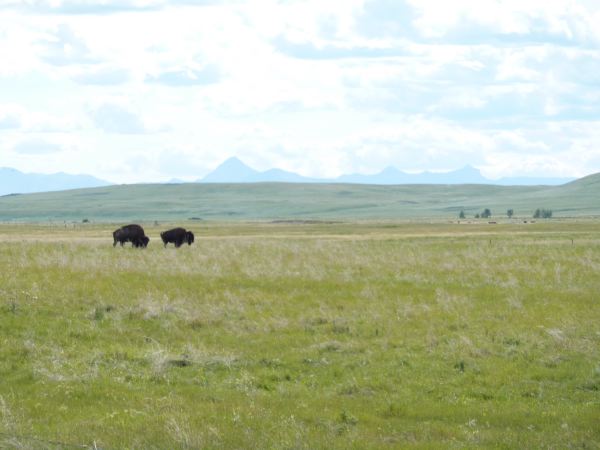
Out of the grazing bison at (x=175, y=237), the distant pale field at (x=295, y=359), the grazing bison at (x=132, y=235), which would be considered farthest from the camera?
the grazing bison at (x=175, y=237)

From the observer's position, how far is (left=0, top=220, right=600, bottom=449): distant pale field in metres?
11.2

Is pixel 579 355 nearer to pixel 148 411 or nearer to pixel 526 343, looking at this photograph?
pixel 526 343

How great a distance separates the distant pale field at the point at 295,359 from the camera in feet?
36.7

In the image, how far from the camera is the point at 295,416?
39.0ft

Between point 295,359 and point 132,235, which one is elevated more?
point 132,235

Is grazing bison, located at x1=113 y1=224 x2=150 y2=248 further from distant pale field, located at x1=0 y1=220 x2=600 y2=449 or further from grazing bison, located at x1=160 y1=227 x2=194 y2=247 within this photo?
distant pale field, located at x1=0 y1=220 x2=600 y2=449

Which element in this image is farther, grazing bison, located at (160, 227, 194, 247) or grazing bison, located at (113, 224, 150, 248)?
grazing bison, located at (160, 227, 194, 247)

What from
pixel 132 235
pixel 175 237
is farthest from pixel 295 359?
pixel 175 237

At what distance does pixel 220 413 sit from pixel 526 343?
7.09 m

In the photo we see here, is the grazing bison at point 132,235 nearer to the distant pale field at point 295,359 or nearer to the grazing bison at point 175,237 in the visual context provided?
the grazing bison at point 175,237

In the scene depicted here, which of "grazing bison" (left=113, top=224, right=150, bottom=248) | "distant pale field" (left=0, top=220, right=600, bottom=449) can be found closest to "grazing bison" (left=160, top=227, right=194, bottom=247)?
"grazing bison" (left=113, top=224, right=150, bottom=248)

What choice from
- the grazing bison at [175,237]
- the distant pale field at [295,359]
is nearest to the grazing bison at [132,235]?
the grazing bison at [175,237]

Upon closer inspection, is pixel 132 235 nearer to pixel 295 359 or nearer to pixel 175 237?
pixel 175 237

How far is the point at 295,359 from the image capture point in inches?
620
